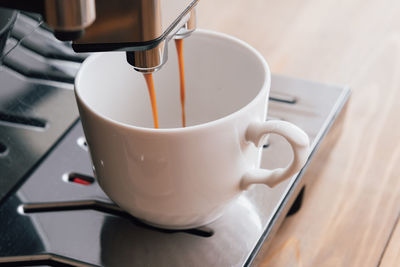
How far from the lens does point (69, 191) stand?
388 millimetres

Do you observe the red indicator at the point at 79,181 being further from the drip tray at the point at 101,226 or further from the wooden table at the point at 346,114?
the wooden table at the point at 346,114

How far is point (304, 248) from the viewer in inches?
15.2

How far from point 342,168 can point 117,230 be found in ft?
0.61

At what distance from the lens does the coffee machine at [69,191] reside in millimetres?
343

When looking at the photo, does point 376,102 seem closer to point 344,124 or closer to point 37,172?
point 344,124

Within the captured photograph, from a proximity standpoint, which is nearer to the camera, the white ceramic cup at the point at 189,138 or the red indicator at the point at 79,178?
the white ceramic cup at the point at 189,138

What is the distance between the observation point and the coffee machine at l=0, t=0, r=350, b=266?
1.12ft

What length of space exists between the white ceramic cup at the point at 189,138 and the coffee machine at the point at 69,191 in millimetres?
20

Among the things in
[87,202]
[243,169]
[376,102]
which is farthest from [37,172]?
[376,102]

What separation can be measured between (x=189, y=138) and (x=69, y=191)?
13 cm

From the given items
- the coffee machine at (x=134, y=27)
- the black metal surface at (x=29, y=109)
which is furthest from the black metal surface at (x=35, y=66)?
the coffee machine at (x=134, y=27)

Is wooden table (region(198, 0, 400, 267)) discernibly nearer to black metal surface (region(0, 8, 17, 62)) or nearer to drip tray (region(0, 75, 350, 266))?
drip tray (region(0, 75, 350, 266))

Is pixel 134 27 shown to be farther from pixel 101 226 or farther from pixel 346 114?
pixel 346 114

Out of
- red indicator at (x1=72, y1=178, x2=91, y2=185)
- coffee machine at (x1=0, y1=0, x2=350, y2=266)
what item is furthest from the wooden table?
red indicator at (x1=72, y1=178, x2=91, y2=185)
